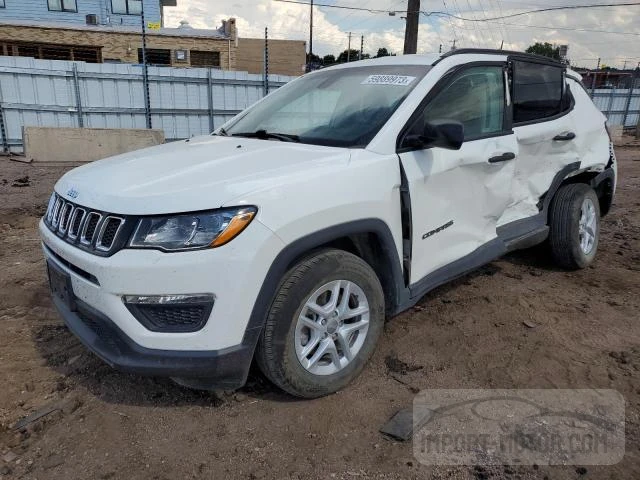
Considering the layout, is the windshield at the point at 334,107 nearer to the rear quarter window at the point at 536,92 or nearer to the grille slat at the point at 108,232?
the rear quarter window at the point at 536,92

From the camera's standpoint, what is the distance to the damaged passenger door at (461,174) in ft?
10.0

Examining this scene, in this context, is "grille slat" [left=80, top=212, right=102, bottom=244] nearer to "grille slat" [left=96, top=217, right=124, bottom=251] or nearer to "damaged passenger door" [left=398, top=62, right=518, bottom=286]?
"grille slat" [left=96, top=217, right=124, bottom=251]

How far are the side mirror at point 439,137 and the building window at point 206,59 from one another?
25.6 meters

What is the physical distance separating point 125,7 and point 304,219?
27.7m

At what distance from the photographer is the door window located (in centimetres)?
332

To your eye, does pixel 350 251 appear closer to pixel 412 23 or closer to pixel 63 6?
→ pixel 412 23

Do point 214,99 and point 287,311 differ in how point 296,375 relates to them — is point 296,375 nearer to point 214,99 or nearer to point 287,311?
point 287,311

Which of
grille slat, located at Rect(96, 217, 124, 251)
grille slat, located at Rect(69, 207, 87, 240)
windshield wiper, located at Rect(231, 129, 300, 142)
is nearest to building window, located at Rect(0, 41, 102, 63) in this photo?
windshield wiper, located at Rect(231, 129, 300, 142)

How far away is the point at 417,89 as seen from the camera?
3174mm

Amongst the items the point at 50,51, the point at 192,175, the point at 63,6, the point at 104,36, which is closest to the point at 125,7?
the point at 63,6

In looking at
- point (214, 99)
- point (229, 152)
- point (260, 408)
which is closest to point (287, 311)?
point (260, 408)

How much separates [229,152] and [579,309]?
290cm

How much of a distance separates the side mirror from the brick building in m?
24.2

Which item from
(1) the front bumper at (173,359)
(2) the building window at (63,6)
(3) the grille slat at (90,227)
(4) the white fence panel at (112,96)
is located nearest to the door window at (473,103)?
(1) the front bumper at (173,359)
